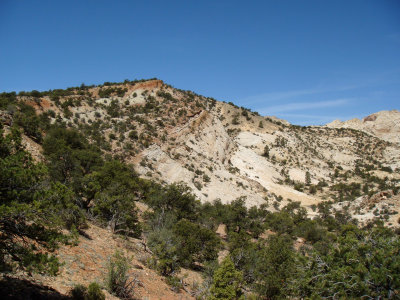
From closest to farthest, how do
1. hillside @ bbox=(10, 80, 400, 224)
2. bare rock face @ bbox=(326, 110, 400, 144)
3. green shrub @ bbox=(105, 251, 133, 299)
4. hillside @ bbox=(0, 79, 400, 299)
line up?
hillside @ bbox=(0, 79, 400, 299), green shrub @ bbox=(105, 251, 133, 299), hillside @ bbox=(10, 80, 400, 224), bare rock face @ bbox=(326, 110, 400, 144)

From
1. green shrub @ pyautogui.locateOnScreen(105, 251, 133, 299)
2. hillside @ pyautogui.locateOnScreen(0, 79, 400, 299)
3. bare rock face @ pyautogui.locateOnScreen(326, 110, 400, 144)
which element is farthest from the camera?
bare rock face @ pyautogui.locateOnScreen(326, 110, 400, 144)

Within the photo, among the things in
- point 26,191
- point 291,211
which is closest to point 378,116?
point 291,211

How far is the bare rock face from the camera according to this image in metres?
114

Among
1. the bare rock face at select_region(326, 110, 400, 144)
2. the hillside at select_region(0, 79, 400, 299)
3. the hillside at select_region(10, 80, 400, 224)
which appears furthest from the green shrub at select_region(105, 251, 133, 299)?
the bare rock face at select_region(326, 110, 400, 144)

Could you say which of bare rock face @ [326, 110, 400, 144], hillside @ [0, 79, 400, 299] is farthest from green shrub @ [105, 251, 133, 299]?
bare rock face @ [326, 110, 400, 144]

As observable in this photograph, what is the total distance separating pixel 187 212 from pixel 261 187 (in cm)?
2448

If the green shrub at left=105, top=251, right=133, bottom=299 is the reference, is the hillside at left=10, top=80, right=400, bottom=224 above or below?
above

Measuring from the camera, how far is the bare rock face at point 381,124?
114m

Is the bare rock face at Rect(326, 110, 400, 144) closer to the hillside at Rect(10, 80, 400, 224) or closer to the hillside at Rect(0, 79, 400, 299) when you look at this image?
the hillside at Rect(0, 79, 400, 299)

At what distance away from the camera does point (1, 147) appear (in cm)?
789

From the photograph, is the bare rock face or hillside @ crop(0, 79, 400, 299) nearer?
hillside @ crop(0, 79, 400, 299)

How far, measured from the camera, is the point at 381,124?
123188mm

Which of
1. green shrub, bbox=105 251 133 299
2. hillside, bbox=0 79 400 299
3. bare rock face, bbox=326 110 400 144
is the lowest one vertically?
green shrub, bbox=105 251 133 299

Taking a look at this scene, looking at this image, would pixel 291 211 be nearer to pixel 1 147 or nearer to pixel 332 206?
pixel 332 206
